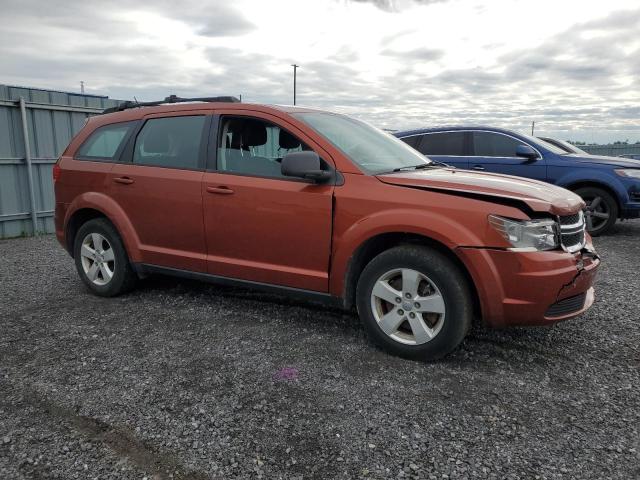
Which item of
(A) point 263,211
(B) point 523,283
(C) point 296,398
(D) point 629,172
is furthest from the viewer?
(D) point 629,172

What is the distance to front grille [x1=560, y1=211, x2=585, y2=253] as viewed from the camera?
127 inches

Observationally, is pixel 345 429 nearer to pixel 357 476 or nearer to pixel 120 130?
pixel 357 476

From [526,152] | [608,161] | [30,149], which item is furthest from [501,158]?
[30,149]

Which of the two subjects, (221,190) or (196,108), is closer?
(221,190)

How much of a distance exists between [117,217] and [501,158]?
238 inches

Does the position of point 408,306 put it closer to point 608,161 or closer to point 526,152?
point 526,152

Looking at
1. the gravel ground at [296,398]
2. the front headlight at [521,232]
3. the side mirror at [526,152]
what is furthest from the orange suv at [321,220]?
the side mirror at [526,152]

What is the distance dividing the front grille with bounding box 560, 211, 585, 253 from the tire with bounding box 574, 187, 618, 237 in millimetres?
5068

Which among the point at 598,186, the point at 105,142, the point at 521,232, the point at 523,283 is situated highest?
the point at 105,142

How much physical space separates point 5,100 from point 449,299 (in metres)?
8.62

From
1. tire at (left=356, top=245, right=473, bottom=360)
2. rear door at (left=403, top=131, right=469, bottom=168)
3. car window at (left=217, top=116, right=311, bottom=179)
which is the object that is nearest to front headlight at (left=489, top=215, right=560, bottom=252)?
tire at (left=356, top=245, right=473, bottom=360)

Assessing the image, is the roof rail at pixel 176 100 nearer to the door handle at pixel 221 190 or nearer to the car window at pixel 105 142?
the car window at pixel 105 142

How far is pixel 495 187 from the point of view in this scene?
3.26 meters

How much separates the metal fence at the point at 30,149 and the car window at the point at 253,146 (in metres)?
6.50
